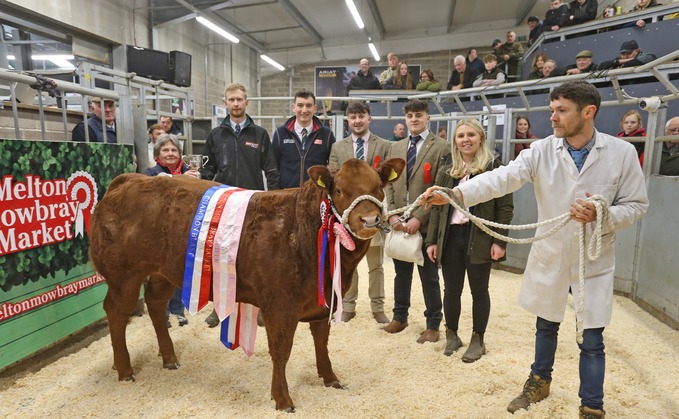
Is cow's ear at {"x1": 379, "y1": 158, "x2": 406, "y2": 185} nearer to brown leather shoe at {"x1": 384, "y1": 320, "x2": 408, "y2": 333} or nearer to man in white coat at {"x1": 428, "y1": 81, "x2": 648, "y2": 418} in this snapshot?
man in white coat at {"x1": 428, "y1": 81, "x2": 648, "y2": 418}

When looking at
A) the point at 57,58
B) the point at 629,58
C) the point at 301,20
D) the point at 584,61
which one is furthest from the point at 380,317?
the point at 301,20

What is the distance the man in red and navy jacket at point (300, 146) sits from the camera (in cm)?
370

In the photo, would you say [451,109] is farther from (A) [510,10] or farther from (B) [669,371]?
(B) [669,371]

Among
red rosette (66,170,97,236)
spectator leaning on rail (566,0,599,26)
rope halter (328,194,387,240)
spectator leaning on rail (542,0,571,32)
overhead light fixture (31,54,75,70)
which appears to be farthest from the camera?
spectator leaning on rail (542,0,571,32)

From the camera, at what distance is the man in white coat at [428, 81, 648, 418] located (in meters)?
2.08

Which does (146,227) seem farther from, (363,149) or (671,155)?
(671,155)

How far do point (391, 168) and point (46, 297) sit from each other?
8.64 feet

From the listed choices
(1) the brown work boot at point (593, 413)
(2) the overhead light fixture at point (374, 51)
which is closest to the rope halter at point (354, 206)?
(1) the brown work boot at point (593, 413)

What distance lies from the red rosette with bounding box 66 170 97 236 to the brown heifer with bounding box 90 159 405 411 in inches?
17.8

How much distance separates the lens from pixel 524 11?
14.8m

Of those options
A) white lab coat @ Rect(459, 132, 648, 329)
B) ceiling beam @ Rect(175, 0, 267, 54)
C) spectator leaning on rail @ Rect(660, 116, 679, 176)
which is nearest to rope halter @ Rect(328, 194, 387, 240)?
white lab coat @ Rect(459, 132, 648, 329)

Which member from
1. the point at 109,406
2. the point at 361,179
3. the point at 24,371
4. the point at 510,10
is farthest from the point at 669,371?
the point at 510,10

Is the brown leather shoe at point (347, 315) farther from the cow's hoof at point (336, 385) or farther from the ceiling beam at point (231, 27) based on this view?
the ceiling beam at point (231, 27)

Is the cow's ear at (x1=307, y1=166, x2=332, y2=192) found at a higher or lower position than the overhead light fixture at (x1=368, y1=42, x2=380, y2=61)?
lower
